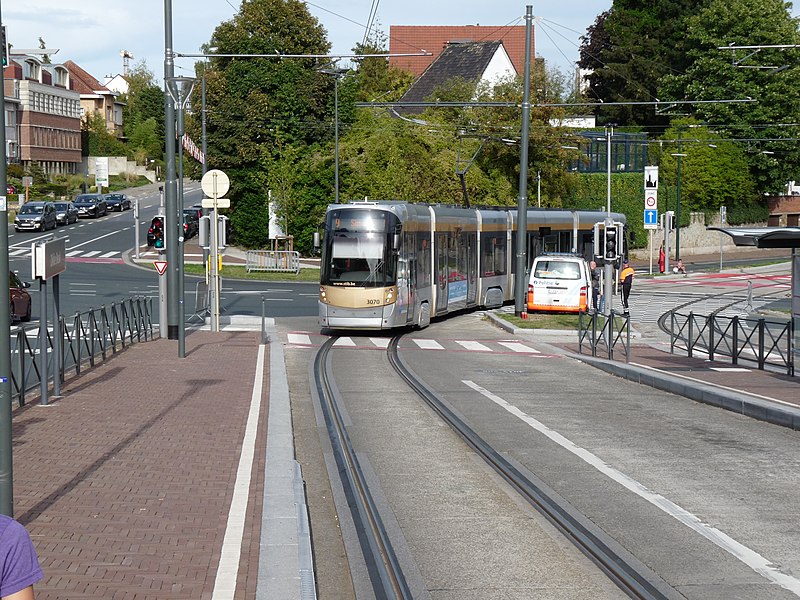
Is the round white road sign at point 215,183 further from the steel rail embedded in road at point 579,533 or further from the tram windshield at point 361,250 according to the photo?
the steel rail embedded in road at point 579,533

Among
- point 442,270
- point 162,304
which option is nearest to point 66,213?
point 442,270

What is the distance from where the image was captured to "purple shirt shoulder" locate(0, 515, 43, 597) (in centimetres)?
374

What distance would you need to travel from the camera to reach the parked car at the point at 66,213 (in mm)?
78750

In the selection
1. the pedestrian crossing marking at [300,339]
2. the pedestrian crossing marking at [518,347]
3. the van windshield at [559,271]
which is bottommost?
the pedestrian crossing marking at [518,347]

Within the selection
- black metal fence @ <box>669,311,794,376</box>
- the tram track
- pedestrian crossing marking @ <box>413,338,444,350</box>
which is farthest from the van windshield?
the tram track

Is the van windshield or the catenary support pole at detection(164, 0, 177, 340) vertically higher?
the catenary support pole at detection(164, 0, 177, 340)

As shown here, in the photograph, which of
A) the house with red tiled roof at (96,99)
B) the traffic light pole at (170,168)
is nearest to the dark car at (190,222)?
the traffic light pole at (170,168)

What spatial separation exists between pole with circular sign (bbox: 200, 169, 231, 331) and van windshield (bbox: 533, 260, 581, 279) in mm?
9877

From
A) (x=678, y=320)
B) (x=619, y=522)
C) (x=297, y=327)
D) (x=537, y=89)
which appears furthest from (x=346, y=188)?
(x=619, y=522)

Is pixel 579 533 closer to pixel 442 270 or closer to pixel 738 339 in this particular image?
pixel 738 339

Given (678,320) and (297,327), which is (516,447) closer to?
(678,320)

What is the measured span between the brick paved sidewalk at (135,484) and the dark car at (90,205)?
70.0 meters

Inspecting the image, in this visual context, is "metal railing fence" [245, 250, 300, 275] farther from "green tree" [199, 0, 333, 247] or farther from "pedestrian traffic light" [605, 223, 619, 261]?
"pedestrian traffic light" [605, 223, 619, 261]

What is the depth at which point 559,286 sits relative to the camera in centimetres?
3444
